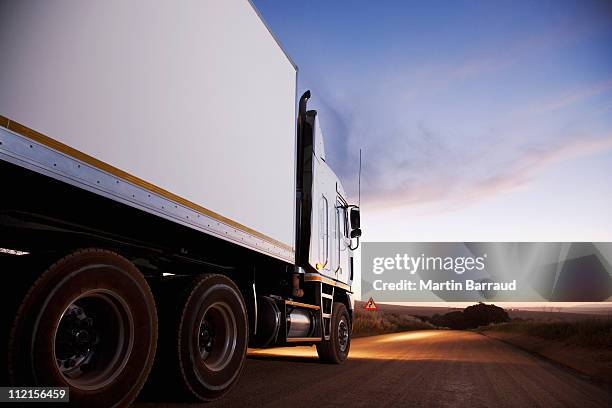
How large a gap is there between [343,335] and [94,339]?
7.46m

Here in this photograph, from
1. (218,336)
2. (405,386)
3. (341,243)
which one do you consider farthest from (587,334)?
(218,336)

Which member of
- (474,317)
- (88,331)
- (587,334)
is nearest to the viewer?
(88,331)

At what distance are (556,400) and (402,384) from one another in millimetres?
1826

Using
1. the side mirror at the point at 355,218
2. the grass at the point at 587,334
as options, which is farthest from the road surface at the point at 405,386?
the grass at the point at 587,334

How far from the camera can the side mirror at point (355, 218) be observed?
A: 12172 millimetres

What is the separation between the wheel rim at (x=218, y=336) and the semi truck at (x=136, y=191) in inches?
0.7

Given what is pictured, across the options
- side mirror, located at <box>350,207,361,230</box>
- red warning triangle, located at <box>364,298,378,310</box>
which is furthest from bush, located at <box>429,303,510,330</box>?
side mirror, located at <box>350,207,361,230</box>

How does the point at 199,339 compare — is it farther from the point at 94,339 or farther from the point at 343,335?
the point at 343,335

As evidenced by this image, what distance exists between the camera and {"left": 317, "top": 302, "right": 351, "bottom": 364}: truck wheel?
10.3 metres

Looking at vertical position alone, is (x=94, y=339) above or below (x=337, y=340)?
above

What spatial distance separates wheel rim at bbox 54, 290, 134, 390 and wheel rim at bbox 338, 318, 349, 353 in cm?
693

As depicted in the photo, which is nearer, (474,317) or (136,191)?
(136,191)

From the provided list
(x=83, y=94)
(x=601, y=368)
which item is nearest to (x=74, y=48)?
(x=83, y=94)

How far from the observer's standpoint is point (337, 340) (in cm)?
1056
